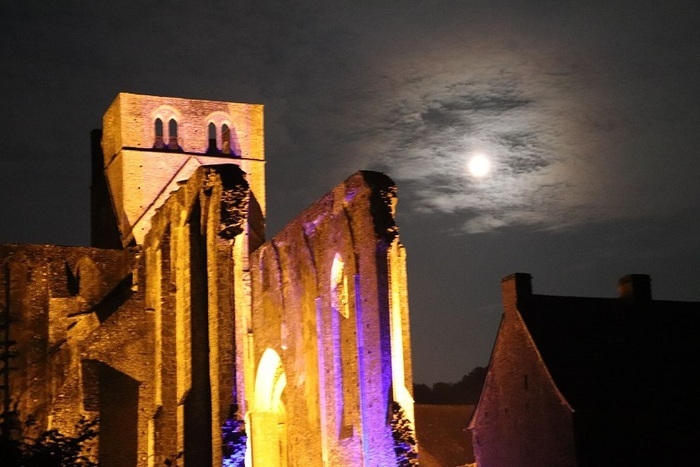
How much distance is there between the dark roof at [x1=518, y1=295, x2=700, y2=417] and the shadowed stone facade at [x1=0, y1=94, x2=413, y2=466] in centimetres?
578

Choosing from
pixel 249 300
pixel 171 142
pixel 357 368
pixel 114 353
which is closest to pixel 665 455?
pixel 357 368

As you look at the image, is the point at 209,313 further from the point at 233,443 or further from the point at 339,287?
the point at 339,287

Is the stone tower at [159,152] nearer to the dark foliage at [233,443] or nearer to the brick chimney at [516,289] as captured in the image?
the brick chimney at [516,289]

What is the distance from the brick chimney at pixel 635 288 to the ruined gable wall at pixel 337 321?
9.35 m

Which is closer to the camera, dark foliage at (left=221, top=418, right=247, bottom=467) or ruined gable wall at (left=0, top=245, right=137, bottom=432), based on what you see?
dark foliage at (left=221, top=418, right=247, bottom=467)

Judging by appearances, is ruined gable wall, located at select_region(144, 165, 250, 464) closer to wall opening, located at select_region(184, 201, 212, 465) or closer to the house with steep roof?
wall opening, located at select_region(184, 201, 212, 465)

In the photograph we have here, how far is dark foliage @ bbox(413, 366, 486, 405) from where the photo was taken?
6544 cm

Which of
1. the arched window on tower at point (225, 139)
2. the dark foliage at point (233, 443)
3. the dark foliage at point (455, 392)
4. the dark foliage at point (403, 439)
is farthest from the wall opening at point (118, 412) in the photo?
the dark foliage at point (455, 392)

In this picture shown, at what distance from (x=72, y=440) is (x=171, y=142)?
23246 mm

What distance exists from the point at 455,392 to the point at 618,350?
124 feet

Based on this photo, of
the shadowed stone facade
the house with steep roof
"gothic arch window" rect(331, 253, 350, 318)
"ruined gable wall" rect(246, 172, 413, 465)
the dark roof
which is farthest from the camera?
the dark roof

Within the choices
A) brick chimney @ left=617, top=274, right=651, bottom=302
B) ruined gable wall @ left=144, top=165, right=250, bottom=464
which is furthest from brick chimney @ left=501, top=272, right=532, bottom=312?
ruined gable wall @ left=144, top=165, right=250, bottom=464

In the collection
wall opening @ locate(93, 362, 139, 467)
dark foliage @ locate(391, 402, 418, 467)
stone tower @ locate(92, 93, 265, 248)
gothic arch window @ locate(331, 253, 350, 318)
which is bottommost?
dark foliage @ locate(391, 402, 418, 467)

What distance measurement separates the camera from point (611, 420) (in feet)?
95.9
